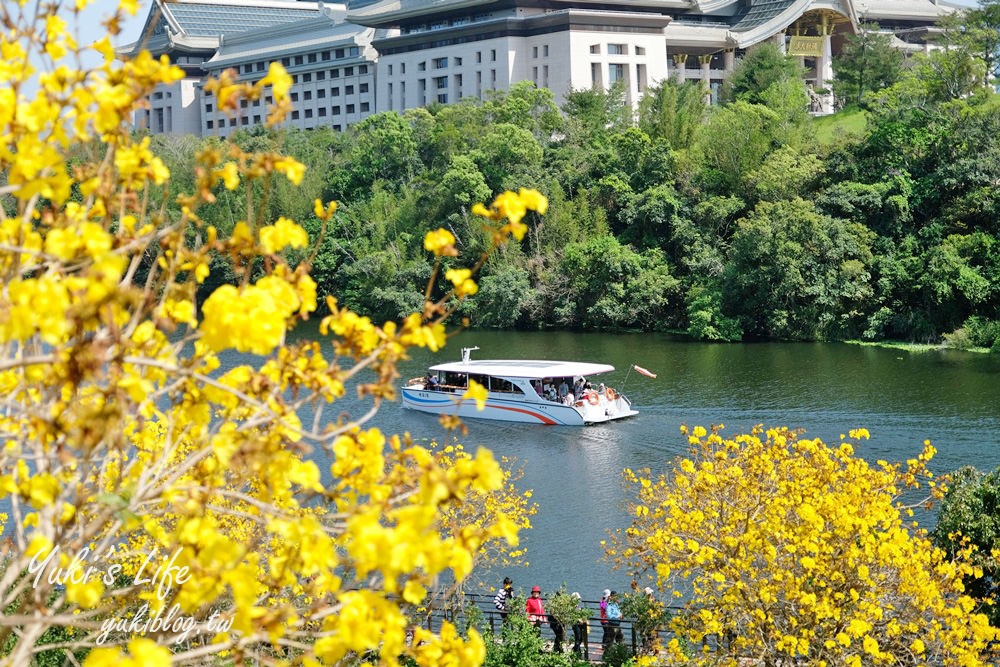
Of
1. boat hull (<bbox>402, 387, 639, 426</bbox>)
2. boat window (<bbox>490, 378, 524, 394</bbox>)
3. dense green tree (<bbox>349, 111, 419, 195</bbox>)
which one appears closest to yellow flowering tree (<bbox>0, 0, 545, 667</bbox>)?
boat hull (<bbox>402, 387, 639, 426</bbox>)

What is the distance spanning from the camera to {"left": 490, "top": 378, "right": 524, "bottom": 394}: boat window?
32812mm

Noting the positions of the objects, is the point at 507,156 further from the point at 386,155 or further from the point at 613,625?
the point at 613,625

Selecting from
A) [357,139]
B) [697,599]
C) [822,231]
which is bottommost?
[697,599]

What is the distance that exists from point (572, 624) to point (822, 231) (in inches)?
1203

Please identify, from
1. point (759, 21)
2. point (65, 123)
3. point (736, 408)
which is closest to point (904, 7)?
point (759, 21)

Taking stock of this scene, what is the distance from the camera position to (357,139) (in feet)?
203

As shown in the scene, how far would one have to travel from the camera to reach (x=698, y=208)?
49000mm

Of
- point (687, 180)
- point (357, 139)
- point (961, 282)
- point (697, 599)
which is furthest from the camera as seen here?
point (357, 139)

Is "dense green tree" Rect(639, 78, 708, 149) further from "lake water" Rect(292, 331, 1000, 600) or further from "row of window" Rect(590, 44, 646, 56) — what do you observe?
"lake water" Rect(292, 331, 1000, 600)

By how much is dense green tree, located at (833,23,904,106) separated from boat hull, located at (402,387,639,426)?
3534 centimetres

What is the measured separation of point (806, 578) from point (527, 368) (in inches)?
856

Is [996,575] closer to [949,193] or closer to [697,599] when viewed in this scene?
[697,599]

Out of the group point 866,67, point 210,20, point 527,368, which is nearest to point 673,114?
point 866,67

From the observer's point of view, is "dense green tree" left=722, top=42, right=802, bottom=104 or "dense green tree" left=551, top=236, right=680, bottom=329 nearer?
"dense green tree" left=551, top=236, right=680, bottom=329
